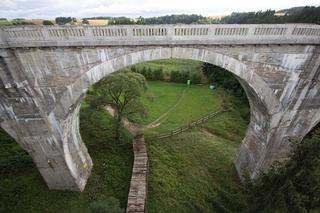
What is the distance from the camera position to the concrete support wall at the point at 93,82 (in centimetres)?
938

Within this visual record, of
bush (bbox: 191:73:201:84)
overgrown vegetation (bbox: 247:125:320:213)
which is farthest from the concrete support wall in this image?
bush (bbox: 191:73:201:84)

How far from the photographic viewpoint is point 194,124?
22531mm

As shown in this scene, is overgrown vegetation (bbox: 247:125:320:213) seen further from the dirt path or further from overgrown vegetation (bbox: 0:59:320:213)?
the dirt path

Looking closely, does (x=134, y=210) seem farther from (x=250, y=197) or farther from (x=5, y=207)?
(x=5, y=207)

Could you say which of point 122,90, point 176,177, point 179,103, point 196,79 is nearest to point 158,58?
point 122,90

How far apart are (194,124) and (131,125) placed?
6856 millimetres

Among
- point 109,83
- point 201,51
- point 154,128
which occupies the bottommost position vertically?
point 154,128

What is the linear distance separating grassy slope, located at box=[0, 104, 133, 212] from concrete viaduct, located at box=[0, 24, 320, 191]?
3577 mm

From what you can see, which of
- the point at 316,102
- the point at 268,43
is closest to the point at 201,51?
the point at 268,43

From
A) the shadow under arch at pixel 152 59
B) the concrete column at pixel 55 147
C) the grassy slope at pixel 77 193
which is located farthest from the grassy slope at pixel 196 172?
the shadow under arch at pixel 152 59

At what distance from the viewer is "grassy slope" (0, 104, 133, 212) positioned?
42.3 feet

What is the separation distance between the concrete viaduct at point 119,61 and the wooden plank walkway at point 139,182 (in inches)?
190

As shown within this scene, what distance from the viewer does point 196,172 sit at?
15.6 m

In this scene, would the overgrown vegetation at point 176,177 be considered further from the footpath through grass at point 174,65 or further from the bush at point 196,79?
the footpath through grass at point 174,65
